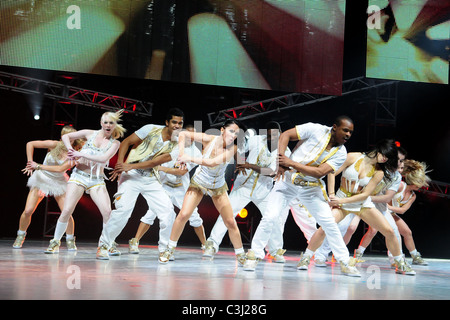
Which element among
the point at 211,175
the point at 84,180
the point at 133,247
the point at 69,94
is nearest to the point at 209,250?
the point at 133,247

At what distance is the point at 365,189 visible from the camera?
17.3 ft

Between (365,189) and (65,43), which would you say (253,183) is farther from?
(65,43)

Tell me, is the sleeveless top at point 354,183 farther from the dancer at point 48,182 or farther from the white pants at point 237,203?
the dancer at point 48,182

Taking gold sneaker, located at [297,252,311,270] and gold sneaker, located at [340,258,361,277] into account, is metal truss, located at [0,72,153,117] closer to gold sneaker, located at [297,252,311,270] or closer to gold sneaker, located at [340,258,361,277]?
gold sneaker, located at [297,252,311,270]

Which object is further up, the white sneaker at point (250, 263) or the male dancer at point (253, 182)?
the male dancer at point (253, 182)

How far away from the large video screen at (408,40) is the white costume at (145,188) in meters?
4.46

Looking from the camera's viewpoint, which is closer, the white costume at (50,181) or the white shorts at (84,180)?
the white shorts at (84,180)

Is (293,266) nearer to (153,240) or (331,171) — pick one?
(331,171)

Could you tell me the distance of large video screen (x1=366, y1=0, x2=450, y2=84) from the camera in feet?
27.9

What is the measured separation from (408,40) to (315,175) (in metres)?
4.78

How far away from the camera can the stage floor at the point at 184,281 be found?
324cm

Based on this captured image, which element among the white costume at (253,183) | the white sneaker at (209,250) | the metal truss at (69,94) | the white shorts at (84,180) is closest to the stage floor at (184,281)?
the white sneaker at (209,250)
